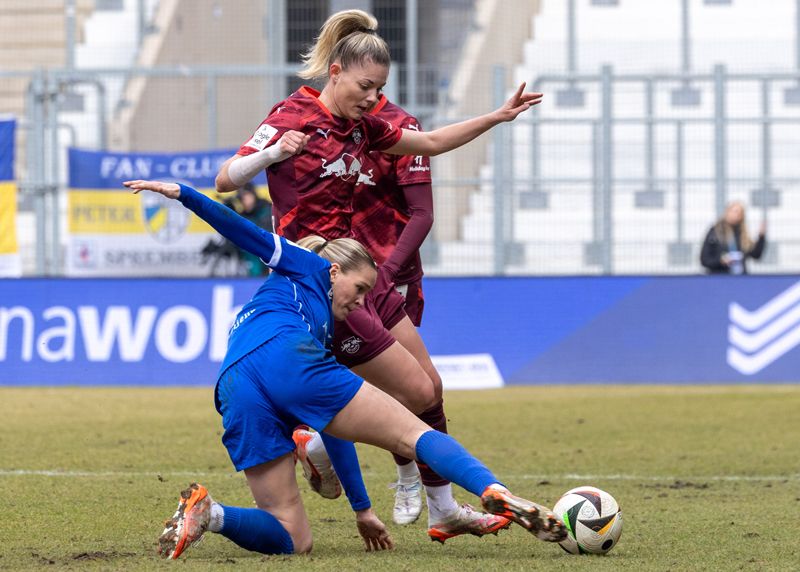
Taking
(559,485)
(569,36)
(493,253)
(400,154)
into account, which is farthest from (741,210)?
(400,154)

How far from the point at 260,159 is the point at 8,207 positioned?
10076 millimetres

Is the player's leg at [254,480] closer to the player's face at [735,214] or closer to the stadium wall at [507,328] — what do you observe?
the stadium wall at [507,328]

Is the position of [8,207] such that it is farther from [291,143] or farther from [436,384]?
[291,143]

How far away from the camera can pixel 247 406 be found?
5.30 m

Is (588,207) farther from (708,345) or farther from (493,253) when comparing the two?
(708,345)

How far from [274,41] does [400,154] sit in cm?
1234

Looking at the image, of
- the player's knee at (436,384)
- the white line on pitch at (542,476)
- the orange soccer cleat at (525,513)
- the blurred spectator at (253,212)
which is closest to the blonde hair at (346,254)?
the player's knee at (436,384)

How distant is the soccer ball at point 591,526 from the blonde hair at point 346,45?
205cm

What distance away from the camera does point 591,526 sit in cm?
560

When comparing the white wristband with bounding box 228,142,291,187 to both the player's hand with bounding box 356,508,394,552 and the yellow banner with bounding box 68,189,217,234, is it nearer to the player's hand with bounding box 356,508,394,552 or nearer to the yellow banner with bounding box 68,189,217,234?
the player's hand with bounding box 356,508,394,552

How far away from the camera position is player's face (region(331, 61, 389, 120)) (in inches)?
241

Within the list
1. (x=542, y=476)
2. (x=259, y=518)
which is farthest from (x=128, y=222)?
(x=259, y=518)

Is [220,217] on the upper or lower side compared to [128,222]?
upper

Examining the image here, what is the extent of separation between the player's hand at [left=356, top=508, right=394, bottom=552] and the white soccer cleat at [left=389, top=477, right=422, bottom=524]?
0.96m
